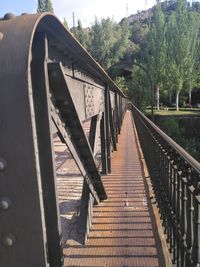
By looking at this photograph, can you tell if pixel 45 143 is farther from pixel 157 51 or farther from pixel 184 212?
pixel 157 51

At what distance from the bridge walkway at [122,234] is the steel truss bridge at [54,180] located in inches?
0.4

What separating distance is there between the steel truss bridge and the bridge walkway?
11 millimetres

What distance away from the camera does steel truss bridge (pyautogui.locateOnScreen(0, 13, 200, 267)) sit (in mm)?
1415

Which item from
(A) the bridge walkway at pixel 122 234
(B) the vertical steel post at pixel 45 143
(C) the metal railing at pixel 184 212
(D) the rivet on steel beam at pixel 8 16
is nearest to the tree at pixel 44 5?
(A) the bridge walkway at pixel 122 234

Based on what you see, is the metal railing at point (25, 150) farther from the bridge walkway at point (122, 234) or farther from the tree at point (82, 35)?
the tree at point (82, 35)

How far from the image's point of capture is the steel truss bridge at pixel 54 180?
4.64 ft

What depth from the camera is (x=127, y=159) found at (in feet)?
33.5

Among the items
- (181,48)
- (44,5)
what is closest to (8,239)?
(181,48)

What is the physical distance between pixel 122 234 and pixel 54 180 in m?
2.86

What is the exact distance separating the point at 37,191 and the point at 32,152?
156mm

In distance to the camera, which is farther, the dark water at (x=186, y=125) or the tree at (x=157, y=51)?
the tree at (x=157, y=51)

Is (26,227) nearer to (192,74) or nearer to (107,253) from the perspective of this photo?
(107,253)

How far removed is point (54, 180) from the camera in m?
1.85

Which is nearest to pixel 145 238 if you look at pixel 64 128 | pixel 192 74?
pixel 64 128
